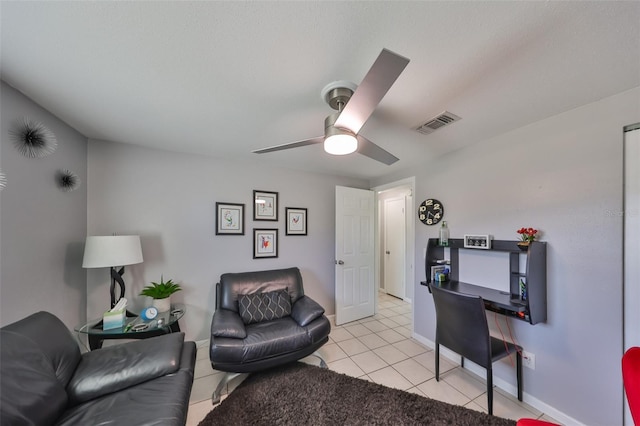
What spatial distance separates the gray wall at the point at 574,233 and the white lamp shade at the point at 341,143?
5.35 ft

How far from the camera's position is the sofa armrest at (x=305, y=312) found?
2287mm

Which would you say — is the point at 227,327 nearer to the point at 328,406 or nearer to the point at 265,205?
the point at 328,406

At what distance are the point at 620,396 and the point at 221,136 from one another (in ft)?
11.6

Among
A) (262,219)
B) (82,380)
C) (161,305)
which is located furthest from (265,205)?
(82,380)

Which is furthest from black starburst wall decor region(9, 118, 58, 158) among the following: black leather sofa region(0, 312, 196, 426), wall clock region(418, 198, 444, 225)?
wall clock region(418, 198, 444, 225)

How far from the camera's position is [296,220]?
3.32 metres

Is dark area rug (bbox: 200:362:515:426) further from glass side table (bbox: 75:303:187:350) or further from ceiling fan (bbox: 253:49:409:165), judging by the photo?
ceiling fan (bbox: 253:49:409:165)

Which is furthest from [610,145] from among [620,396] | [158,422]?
[158,422]

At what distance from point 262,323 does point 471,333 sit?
6.20ft

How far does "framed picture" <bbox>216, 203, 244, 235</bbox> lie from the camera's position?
2.83 meters

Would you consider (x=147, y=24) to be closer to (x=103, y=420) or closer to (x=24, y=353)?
(x=24, y=353)

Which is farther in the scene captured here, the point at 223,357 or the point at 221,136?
the point at 221,136

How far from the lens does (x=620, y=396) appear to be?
146 cm

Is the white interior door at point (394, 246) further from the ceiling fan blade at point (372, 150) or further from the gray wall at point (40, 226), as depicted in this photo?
the gray wall at point (40, 226)
